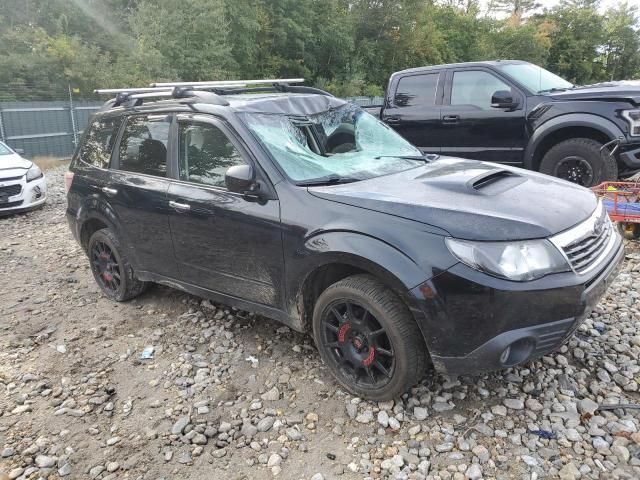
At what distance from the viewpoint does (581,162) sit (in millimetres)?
6117

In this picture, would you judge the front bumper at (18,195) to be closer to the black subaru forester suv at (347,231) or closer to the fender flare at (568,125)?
the black subaru forester suv at (347,231)

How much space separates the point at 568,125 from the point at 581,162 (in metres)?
0.47

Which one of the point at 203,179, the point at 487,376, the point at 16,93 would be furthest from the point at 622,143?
the point at 16,93

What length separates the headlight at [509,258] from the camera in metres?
2.49

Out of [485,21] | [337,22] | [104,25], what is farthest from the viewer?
[485,21]

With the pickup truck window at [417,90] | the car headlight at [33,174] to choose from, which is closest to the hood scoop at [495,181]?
the pickup truck window at [417,90]

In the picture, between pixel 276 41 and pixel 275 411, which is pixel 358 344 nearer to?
pixel 275 411

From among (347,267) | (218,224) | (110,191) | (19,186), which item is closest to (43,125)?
(19,186)

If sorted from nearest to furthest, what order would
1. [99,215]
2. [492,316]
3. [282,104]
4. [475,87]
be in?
1. [492,316]
2. [282,104]
3. [99,215]
4. [475,87]

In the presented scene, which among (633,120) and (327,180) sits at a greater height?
(633,120)

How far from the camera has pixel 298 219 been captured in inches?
120

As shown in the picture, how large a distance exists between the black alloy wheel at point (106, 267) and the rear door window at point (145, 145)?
33.4 inches

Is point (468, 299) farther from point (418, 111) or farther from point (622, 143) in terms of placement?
point (418, 111)

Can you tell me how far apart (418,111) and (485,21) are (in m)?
42.4
